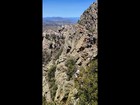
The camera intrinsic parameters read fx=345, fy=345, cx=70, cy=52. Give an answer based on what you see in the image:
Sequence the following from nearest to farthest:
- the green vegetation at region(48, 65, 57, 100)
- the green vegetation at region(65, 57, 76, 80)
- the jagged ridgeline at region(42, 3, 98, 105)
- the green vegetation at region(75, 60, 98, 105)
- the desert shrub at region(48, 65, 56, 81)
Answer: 1. the green vegetation at region(75, 60, 98, 105)
2. the jagged ridgeline at region(42, 3, 98, 105)
3. the green vegetation at region(65, 57, 76, 80)
4. the green vegetation at region(48, 65, 57, 100)
5. the desert shrub at region(48, 65, 56, 81)

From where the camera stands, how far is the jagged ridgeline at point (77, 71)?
165 ft

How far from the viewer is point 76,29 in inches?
2923

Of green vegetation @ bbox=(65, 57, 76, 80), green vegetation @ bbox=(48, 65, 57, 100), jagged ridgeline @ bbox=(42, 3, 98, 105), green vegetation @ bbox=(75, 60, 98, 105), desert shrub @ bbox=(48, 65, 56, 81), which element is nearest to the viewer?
green vegetation @ bbox=(75, 60, 98, 105)

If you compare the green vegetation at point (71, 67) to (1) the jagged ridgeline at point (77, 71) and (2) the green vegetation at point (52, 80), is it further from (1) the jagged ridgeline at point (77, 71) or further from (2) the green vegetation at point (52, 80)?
(2) the green vegetation at point (52, 80)

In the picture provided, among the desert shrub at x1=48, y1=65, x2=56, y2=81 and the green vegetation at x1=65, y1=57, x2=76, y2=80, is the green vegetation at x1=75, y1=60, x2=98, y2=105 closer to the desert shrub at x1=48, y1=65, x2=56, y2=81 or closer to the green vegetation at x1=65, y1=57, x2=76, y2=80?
the green vegetation at x1=65, y1=57, x2=76, y2=80

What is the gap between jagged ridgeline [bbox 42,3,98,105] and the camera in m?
50.3

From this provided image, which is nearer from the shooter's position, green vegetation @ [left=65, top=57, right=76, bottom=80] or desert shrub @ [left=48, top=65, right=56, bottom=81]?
green vegetation @ [left=65, top=57, right=76, bottom=80]

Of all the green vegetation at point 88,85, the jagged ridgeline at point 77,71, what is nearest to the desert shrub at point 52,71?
the jagged ridgeline at point 77,71

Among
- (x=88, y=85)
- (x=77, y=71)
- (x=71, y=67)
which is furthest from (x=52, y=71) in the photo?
(x=88, y=85)

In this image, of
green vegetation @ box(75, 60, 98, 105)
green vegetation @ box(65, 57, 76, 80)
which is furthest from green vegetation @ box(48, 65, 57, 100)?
green vegetation @ box(75, 60, 98, 105)

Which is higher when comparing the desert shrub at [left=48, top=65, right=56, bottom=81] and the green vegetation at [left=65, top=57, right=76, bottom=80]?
the green vegetation at [left=65, top=57, right=76, bottom=80]
